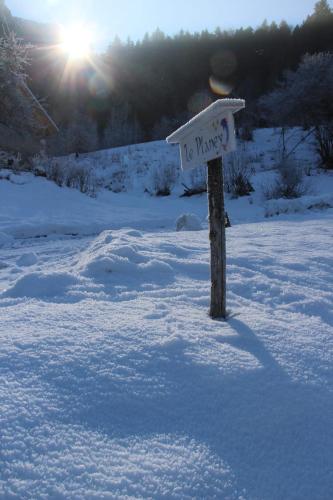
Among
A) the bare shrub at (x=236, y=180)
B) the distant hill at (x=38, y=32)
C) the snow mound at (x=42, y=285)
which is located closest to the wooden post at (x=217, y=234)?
the snow mound at (x=42, y=285)

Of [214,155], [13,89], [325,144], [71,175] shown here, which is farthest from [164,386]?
[325,144]

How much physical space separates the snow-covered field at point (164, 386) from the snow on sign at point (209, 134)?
87 centimetres

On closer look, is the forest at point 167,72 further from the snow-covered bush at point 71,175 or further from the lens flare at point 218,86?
the snow-covered bush at point 71,175

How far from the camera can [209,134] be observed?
178cm

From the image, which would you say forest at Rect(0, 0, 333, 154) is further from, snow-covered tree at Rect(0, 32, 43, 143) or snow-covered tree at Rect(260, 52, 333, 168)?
snow-covered tree at Rect(0, 32, 43, 143)

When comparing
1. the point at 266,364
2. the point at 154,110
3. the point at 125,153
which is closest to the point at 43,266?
the point at 266,364

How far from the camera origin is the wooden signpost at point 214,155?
1665 mm

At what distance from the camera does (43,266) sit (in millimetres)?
3795

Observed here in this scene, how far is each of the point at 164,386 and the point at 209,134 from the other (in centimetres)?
120

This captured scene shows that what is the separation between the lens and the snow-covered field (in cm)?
98

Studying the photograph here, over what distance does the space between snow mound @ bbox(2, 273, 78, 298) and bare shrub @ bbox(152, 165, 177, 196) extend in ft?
35.2

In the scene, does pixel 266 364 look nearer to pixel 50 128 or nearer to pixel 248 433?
pixel 248 433

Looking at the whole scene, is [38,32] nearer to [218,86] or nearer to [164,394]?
[218,86]

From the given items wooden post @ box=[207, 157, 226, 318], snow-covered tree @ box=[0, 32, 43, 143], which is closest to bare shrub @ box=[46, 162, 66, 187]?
snow-covered tree @ box=[0, 32, 43, 143]
